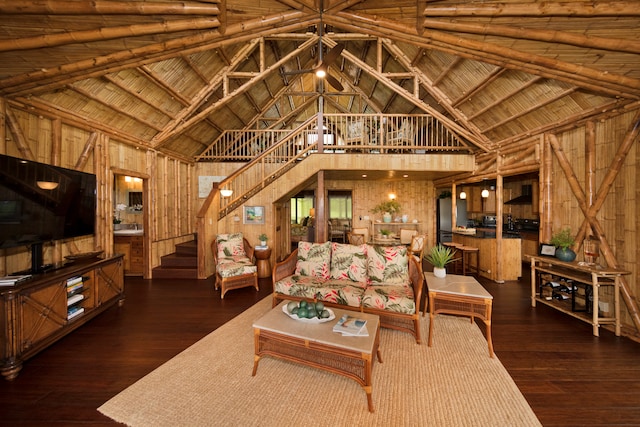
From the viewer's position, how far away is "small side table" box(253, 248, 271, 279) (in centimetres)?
618

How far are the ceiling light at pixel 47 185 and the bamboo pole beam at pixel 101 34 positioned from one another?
1.56 m

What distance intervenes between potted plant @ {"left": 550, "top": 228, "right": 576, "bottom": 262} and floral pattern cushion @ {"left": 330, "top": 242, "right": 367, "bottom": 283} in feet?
10.1

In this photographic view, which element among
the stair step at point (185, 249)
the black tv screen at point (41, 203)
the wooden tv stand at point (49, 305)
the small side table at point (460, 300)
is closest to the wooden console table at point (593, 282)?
the small side table at point (460, 300)

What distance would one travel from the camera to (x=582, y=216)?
4.38 m

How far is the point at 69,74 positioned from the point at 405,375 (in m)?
5.35


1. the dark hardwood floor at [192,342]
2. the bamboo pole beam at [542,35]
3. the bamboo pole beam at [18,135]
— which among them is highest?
the bamboo pole beam at [542,35]

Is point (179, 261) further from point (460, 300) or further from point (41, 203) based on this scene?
point (460, 300)

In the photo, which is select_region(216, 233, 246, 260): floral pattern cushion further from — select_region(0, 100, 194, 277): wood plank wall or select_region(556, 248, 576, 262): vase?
select_region(556, 248, 576, 262): vase

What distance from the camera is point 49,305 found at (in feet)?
10.2

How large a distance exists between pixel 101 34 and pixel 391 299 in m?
4.36

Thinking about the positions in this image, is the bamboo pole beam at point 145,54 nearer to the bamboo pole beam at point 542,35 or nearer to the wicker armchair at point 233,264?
the bamboo pole beam at point 542,35

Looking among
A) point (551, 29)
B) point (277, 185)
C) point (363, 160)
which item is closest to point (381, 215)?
point (363, 160)

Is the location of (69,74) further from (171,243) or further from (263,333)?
(171,243)

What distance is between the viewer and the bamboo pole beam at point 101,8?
2.34 metres
